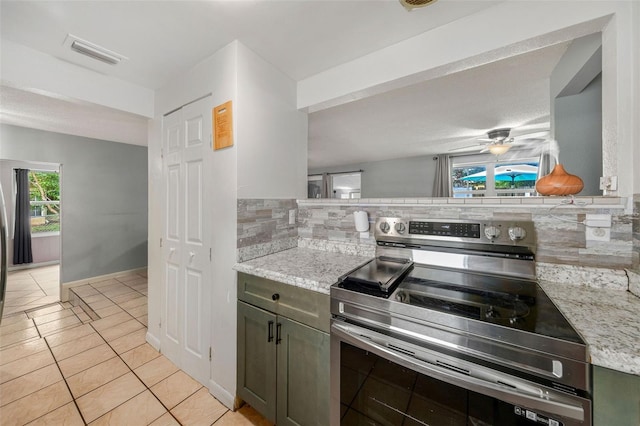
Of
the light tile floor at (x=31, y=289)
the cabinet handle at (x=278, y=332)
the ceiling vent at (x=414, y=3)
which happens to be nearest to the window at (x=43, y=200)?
the light tile floor at (x=31, y=289)

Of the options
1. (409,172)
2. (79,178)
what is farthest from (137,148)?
(409,172)

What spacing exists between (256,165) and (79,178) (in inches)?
151

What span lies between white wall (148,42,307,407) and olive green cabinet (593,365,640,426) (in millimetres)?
1562

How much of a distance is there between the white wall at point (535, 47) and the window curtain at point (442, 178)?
3.04 meters

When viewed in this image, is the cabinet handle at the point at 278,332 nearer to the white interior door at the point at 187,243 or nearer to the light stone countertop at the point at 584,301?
the light stone countertop at the point at 584,301

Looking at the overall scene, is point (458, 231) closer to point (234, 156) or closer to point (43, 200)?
point (234, 156)

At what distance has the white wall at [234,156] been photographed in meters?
1.53

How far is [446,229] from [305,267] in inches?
33.8

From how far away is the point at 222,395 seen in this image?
158cm

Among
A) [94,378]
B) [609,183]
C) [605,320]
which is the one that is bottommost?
[94,378]

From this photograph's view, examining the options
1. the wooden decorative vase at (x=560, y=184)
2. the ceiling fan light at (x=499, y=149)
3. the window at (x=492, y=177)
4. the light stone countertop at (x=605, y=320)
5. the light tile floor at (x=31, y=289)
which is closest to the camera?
the light stone countertop at (x=605, y=320)

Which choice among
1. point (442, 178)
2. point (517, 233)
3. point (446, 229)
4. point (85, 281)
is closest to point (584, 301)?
point (517, 233)

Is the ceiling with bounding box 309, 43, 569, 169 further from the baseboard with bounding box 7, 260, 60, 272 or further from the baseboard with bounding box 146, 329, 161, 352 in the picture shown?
the baseboard with bounding box 7, 260, 60, 272

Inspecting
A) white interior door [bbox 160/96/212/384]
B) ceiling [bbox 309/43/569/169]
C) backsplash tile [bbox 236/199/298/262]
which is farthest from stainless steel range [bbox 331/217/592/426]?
ceiling [bbox 309/43/569/169]
